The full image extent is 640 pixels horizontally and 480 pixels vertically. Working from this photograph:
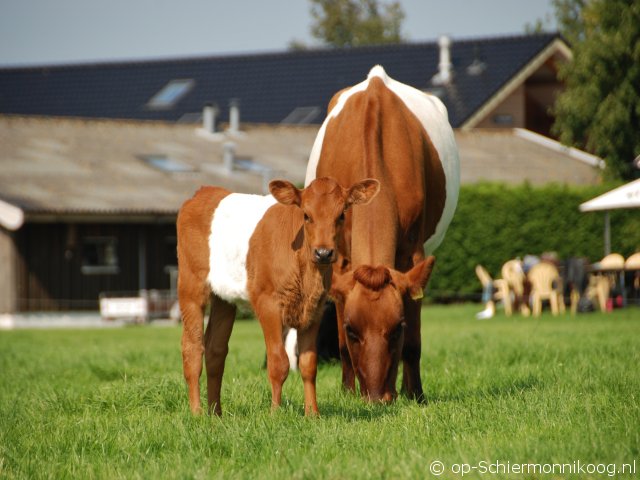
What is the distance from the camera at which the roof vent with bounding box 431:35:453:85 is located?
47.9 metres

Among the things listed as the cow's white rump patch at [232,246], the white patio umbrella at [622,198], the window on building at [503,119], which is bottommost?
the white patio umbrella at [622,198]

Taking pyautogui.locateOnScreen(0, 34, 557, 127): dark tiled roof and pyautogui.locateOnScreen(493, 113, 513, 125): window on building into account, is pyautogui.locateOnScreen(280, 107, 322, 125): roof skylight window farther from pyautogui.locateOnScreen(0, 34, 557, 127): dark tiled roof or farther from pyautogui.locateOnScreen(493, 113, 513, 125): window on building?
pyautogui.locateOnScreen(493, 113, 513, 125): window on building

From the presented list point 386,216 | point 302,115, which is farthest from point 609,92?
point 302,115

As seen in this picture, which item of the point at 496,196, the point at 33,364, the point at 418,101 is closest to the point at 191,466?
the point at 418,101

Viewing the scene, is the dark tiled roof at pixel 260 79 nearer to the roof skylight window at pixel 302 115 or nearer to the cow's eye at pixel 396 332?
the roof skylight window at pixel 302 115

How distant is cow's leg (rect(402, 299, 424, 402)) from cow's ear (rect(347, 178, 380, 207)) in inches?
54.9

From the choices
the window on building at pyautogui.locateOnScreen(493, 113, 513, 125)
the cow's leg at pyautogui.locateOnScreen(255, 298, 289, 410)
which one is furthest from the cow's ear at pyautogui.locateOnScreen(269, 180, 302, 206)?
the window on building at pyautogui.locateOnScreen(493, 113, 513, 125)

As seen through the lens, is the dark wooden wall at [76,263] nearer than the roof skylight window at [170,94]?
Yes

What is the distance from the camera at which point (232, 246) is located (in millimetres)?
7426

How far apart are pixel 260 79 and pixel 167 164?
16045 millimetres

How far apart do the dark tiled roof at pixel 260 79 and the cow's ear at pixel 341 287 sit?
38883mm

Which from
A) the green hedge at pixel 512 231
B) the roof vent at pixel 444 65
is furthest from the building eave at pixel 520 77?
the green hedge at pixel 512 231

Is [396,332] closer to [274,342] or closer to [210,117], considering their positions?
[274,342]

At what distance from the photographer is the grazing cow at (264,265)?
22.9 ft
